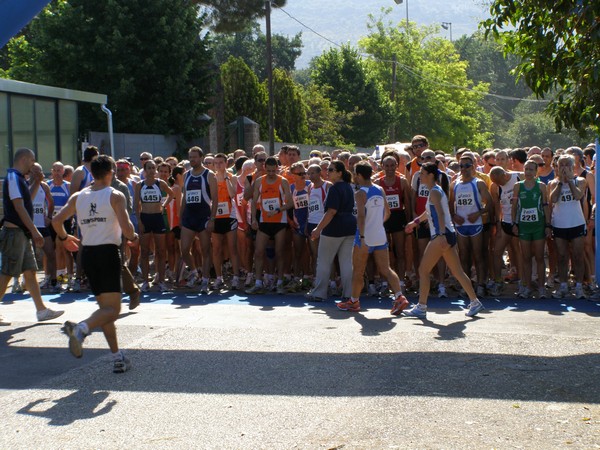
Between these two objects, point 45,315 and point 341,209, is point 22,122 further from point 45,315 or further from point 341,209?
point 341,209

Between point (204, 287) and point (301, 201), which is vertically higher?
point (301, 201)

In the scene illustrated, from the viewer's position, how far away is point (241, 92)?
4897 cm

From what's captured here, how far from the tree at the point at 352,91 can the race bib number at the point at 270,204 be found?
48395 millimetres

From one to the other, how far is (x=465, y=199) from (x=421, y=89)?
68.0 meters

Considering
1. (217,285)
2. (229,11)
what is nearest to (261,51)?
(229,11)

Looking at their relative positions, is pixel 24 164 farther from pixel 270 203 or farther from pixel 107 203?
pixel 270 203

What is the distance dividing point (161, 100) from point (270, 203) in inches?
966

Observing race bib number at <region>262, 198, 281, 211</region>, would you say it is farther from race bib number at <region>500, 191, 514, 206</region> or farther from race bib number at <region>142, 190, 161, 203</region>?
race bib number at <region>500, 191, 514, 206</region>

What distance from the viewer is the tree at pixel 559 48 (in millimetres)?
8188

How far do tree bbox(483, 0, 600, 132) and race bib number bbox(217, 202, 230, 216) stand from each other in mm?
5547

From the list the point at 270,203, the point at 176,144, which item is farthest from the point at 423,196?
the point at 176,144

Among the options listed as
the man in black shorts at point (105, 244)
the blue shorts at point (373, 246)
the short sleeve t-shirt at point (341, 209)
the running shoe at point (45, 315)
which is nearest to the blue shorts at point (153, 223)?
the short sleeve t-shirt at point (341, 209)

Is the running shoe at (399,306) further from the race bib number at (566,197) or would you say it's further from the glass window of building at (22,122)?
the glass window of building at (22,122)

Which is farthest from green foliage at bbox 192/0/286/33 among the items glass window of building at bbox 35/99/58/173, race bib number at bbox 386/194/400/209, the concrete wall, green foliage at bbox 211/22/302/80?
green foliage at bbox 211/22/302/80
